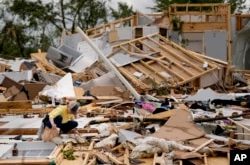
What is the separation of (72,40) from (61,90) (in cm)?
911

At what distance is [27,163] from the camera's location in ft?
31.4

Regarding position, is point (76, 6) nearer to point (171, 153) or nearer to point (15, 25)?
point (15, 25)

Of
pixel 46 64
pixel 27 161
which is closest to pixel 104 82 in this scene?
pixel 46 64

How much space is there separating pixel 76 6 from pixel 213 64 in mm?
23708

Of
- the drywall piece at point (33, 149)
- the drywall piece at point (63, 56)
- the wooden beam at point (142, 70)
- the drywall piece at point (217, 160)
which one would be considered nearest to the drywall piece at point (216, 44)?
the drywall piece at point (63, 56)

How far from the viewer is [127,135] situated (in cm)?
1103

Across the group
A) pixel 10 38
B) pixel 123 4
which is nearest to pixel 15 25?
pixel 10 38

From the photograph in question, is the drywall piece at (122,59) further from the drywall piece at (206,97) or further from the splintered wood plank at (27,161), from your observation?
the splintered wood plank at (27,161)

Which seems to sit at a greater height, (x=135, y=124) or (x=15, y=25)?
(x=15, y=25)

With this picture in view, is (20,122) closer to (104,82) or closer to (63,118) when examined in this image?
(63,118)

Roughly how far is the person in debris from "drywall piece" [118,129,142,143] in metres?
1.06

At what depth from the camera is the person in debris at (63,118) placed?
36.7 ft

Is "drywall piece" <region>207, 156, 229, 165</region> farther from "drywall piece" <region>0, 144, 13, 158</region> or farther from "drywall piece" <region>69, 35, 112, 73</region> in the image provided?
"drywall piece" <region>69, 35, 112, 73</region>

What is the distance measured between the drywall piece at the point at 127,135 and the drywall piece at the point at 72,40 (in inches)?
564
